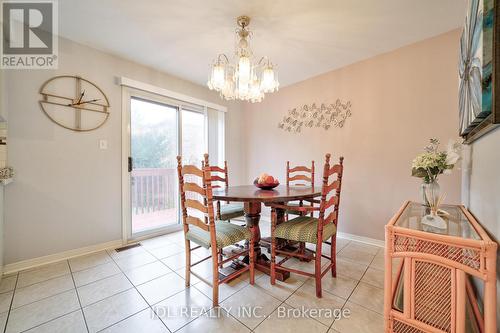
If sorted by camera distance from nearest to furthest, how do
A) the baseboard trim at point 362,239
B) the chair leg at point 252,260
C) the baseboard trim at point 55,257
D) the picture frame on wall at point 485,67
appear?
the picture frame on wall at point 485,67 < the chair leg at point 252,260 < the baseboard trim at point 55,257 < the baseboard trim at point 362,239

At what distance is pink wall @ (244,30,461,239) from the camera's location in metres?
2.12

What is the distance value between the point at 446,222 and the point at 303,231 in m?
0.87

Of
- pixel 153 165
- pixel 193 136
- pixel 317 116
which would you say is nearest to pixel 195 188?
pixel 153 165

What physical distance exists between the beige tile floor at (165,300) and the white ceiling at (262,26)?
2442 millimetres

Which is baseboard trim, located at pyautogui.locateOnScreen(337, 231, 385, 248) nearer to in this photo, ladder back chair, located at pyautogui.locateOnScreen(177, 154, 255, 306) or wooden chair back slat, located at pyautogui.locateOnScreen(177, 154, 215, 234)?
ladder back chair, located at pyautogui.locateOnScreen(177, 154, 255, 306)

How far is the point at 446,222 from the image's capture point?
1107 mm

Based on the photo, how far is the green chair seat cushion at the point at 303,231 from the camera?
1592 mm

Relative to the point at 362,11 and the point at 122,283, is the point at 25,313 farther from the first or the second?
the point at 362,11

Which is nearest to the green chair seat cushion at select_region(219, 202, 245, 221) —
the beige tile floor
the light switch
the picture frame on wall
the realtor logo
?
the beige tile floor

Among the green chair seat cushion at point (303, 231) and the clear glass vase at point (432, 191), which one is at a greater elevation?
the clear glass vase at point (432, 191)

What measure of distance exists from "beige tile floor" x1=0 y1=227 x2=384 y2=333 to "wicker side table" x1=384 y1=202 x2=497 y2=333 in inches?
17.1

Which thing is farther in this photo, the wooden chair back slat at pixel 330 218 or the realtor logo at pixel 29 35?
the realtor logo at pixel 29 35

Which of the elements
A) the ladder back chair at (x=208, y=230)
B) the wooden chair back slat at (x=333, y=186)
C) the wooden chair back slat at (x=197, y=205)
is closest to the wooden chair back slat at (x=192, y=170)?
the ladder back chair at (x=208, y=230)

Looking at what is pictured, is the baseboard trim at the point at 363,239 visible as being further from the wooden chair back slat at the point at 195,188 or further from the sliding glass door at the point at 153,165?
the sliding glass door at the point at 153,165
